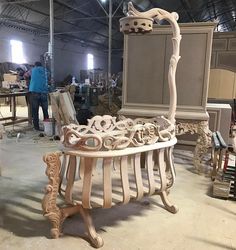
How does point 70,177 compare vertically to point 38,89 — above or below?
below

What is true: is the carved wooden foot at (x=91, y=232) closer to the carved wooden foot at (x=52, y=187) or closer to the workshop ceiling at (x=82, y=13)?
the carved wooden foot at (x=52, y=187)

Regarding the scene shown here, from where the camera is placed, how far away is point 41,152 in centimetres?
435

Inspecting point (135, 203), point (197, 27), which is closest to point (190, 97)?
point (197, 27)

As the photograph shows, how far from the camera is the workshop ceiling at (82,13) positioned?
9.31 m

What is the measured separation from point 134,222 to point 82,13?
32.1ft

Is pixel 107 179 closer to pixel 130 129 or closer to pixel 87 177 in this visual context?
pixel 87 177

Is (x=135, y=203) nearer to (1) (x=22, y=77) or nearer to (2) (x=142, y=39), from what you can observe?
(2) (x=142, y=39)

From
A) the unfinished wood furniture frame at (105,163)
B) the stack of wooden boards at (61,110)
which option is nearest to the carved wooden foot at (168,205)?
the unfinished wood furniture frame at (105,163)

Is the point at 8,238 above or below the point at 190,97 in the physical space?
below

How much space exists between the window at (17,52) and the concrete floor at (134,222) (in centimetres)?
948

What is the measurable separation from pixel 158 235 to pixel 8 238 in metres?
1.14

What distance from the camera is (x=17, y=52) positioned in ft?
38.9

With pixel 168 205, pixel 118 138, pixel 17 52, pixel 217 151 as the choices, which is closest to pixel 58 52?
pixel 17 52

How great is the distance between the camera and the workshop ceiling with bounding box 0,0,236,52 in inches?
367
